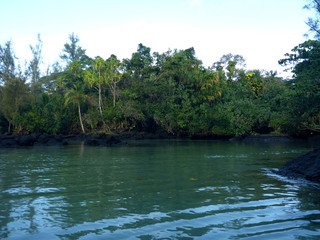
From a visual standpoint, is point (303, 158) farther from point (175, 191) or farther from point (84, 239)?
point (84, 239)

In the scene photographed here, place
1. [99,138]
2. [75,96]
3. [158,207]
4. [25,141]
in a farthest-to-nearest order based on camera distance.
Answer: [75,96], [99,138], [25,141], [158,207]

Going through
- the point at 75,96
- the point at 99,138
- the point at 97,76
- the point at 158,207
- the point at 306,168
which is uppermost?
the point at 97,76

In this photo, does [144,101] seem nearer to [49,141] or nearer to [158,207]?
[49,141]

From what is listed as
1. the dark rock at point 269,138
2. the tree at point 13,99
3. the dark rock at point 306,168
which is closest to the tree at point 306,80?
the dark rock at point 306,168

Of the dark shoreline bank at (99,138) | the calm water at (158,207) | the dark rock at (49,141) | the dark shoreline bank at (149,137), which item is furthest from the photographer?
the dark rock at (49,141)

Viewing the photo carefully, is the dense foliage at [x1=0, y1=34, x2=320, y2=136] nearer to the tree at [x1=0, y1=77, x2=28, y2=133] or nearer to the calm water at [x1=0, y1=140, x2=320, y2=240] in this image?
the tree at [x1=0, y1=77, x2=28, y2=133]

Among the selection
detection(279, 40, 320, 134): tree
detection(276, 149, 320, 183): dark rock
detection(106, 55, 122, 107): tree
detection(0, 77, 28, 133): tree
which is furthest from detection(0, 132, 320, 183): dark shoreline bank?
detection(0, 77, 28, 133): tree

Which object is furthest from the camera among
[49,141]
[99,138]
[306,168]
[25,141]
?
[99,138]

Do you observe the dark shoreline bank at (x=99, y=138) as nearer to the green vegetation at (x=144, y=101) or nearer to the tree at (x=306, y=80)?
the green vegetation at (x=144, y=101)

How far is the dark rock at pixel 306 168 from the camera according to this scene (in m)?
8.11

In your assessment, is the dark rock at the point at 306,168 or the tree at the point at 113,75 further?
the tree at the point at 113,75

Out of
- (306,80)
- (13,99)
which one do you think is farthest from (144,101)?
(306,80)

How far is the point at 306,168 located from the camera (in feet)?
29.7

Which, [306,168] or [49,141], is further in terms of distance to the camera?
[49,141]
